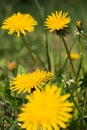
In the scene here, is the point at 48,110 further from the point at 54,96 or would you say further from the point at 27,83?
the point at 27,83

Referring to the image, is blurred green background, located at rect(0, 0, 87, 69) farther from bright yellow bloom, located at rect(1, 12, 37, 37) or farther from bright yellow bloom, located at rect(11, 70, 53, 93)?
bright yellow bloom, located at rect(11, 70, 53, 93)

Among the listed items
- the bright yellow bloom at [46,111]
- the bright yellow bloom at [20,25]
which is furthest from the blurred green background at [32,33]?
the bright yellow bloom at [46,111]

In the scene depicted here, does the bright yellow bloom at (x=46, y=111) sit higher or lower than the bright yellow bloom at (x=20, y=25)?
lower

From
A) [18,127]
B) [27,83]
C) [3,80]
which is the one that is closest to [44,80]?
[27,83]

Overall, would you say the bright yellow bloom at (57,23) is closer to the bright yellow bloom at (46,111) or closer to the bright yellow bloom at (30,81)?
the bright yellow bloom at (30,81)

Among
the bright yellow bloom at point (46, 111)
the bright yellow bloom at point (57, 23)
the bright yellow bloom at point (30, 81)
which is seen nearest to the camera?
the bright yellow bloom at point (46, 111)

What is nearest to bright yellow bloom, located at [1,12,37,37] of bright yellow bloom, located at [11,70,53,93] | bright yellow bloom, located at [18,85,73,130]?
bright yellow bloom, located at [11,70,53,93]

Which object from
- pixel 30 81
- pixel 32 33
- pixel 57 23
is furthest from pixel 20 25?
pixel 32 33
